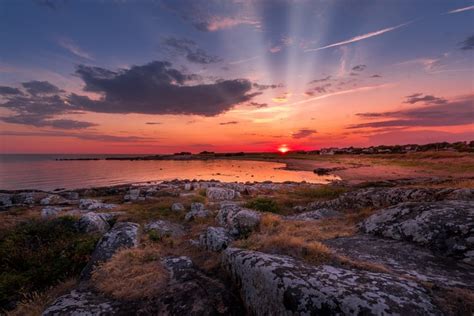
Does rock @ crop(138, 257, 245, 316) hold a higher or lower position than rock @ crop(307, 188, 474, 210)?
lower

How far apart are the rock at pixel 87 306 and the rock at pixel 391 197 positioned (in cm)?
1495

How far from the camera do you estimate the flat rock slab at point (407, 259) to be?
250 inches

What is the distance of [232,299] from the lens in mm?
6551

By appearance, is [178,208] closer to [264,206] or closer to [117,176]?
[264,206]

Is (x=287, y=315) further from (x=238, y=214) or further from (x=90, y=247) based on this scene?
(x=90, y=247)

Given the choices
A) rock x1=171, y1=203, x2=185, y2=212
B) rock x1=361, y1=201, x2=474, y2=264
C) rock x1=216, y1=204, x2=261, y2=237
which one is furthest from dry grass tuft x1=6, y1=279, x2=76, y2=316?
rock x1=361, y1=201, x2=474, y2=264

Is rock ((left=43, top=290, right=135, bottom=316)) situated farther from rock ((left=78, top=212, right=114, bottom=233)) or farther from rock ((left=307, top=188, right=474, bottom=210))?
rock ((left=307, top=188, right=474, bottom=210))

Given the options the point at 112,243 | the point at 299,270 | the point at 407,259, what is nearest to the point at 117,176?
the point at 112,243

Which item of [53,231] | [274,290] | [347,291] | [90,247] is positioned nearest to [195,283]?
[274,290]

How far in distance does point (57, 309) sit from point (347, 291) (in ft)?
22.7

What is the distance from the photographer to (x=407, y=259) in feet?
25.1

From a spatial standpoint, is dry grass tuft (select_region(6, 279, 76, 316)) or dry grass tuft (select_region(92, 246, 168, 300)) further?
dry grass tuft (select_region(6, 279, 76, 316))

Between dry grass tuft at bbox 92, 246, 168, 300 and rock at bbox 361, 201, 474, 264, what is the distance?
8586 mm

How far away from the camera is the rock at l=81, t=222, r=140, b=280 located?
30.7 ft
